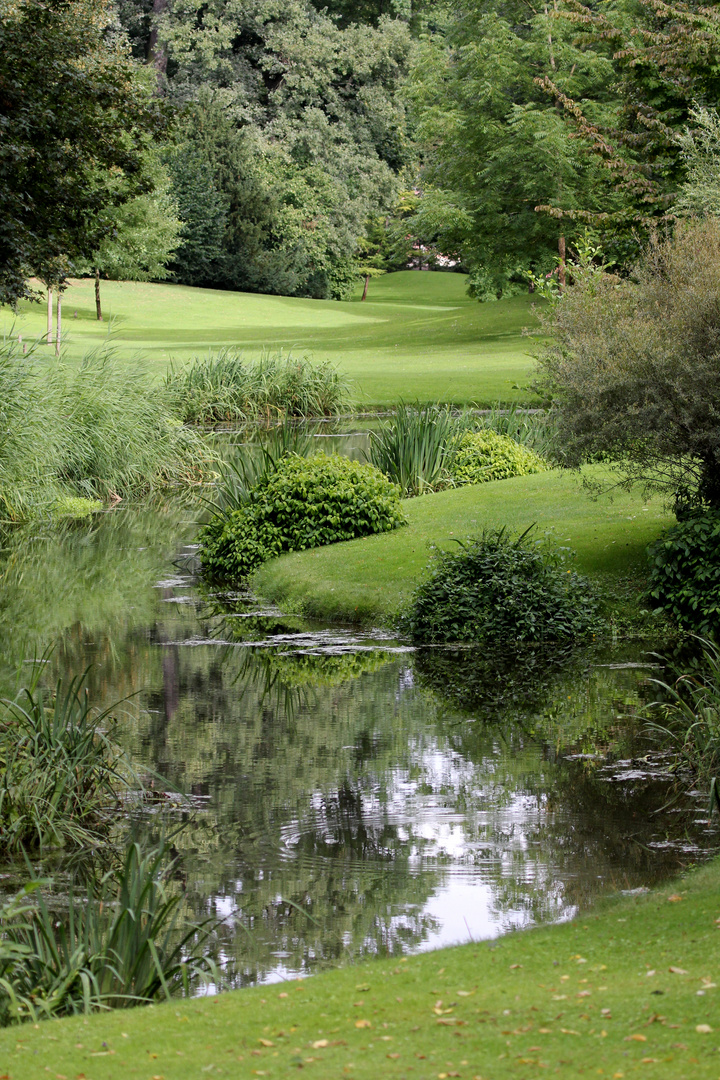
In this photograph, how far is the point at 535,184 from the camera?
40688mm

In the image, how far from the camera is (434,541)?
1422 cm

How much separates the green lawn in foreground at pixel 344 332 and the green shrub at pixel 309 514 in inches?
486

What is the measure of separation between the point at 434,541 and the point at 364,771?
19.5 feet

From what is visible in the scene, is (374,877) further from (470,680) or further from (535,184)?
(535,184)

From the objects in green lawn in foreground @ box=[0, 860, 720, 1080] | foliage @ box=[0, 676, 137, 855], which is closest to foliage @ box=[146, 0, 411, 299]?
foliage @ box=[0, 676, 137, 855]

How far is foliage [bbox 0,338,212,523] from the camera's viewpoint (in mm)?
18781

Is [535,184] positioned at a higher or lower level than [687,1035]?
higher

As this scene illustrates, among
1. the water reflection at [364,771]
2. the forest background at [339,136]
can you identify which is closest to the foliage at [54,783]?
the water reflection at [364,771]

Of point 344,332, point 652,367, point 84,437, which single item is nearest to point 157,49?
point 344,332

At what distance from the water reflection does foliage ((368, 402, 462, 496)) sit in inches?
212

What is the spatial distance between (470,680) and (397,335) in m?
40.9

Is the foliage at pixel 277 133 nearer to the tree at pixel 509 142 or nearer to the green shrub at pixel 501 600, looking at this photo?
the tree at pixel 509 142

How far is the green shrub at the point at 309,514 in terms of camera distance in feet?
49.8

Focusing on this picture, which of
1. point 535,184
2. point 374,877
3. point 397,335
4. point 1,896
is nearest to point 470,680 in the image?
point 374,877
